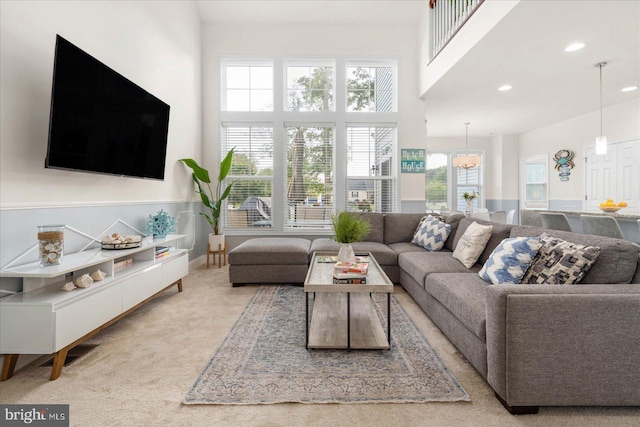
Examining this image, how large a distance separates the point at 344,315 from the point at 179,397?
4.40 ft

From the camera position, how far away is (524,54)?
11.4 feet

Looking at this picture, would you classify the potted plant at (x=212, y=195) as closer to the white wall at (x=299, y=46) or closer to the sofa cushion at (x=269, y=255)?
the white wall at (x=299, y=46)

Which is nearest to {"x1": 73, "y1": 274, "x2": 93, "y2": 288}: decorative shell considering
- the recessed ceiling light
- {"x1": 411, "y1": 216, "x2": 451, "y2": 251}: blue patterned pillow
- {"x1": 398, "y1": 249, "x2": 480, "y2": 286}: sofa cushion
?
{"x1": 398, "y1": 249, "x2": 480, "y2": 286}: sofa cushion

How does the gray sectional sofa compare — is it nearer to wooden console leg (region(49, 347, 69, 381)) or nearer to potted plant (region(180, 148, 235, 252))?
wooden console leg (region(49, 347, 69, 381))

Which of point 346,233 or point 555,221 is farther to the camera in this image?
point 555,221

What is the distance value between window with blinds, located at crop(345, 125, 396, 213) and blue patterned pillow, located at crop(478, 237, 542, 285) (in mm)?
3047

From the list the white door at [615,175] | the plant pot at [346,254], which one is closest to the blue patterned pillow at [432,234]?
the plant pot at [346,254]

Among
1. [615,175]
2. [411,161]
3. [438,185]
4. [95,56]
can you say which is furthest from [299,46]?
[615,175]

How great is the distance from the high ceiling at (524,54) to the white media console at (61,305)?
150 inches

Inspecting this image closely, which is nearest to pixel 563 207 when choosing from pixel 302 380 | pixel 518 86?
pixel 518 86

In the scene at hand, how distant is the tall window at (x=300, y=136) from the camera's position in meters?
5.02

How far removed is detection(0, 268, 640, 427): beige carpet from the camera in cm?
141

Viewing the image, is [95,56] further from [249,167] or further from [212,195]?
[249,167]

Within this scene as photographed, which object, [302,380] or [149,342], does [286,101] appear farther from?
[302,380]
